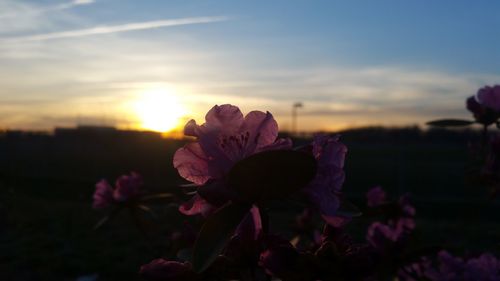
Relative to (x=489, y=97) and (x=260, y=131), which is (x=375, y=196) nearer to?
(x=489, y=97)

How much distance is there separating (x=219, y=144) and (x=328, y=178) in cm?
16

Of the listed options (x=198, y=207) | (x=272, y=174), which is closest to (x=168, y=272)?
(x=198, y=207)

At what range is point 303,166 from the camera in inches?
26.4

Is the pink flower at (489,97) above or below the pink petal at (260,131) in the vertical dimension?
above

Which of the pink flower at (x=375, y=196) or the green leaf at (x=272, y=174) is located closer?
the green leaf at (x=272, y=174)

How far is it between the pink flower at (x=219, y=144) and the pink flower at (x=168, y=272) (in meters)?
0.07

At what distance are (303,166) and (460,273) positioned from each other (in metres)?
0.78

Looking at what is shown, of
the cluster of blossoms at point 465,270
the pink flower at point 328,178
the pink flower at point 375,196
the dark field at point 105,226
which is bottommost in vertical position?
the dark field at point 105,226

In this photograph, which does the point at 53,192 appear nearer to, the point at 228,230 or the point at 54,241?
the point at 54,241

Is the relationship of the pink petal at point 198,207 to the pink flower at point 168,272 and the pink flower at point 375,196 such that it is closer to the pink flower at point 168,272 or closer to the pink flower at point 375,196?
the pink flower at point 168,272

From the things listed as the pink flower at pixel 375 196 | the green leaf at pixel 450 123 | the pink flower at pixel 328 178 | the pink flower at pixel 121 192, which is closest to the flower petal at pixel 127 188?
the pink flower at pixel 121 192

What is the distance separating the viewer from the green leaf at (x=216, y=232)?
653mm

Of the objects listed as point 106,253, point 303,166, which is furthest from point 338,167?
point 106,253

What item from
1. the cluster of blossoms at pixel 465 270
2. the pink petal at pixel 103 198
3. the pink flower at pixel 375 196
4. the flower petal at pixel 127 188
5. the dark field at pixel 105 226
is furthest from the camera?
the dark field at pixel 105 226
